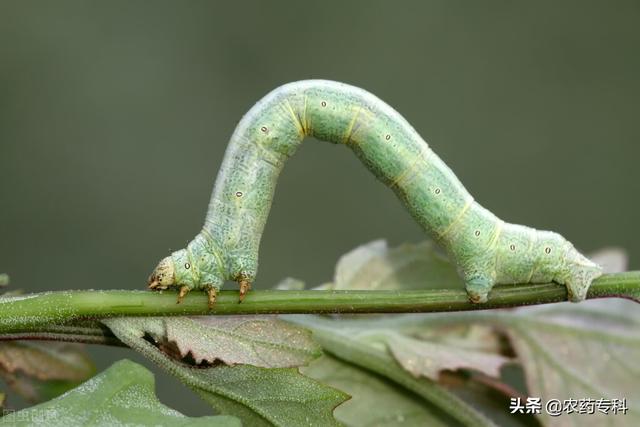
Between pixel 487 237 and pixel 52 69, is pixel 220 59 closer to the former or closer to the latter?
pixel 52 69

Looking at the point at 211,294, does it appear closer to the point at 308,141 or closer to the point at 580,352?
the point at 580,352

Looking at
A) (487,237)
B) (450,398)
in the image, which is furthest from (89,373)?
(487,237)

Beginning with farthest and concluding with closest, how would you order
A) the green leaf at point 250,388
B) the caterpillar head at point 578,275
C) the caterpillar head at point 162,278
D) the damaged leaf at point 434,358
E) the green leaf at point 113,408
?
the damaged leaf at point 434,358 < the caterpillar head at point 578,275 < the caterpillar head at point 162,278 < the green leaf at point 250,388 < the green leaf at point 113,408

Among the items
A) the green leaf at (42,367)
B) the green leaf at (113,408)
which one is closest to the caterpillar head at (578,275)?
the green leaf at (113,408)

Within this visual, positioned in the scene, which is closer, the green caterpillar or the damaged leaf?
the green caterpillar

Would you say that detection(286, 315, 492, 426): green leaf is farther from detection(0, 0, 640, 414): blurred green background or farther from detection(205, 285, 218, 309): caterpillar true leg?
detection(0, 0, 640, 414): blurred green background

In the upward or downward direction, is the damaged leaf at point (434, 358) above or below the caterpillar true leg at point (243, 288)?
below

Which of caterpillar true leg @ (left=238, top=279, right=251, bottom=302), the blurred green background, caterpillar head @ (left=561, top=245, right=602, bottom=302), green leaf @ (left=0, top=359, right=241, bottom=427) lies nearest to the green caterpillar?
caterpillar head @ (left=561, top=245, right=602, bottom=302)

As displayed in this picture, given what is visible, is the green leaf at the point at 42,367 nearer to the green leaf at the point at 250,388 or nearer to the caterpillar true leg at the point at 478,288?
the green leaf at the point at 250,388
